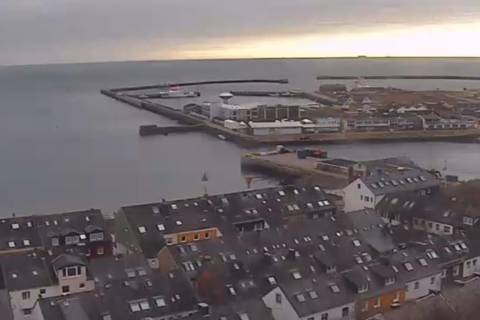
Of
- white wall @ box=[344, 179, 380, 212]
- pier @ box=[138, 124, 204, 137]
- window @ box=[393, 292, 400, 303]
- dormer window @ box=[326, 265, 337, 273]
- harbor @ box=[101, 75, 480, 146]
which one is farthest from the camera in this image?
pier @ box=[138, 124, 204, 137]

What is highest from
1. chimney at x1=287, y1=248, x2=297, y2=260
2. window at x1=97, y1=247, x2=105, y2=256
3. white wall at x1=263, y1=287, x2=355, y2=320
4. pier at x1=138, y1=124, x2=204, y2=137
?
chimney at x1=287, y1=248, x2=297, y2=260

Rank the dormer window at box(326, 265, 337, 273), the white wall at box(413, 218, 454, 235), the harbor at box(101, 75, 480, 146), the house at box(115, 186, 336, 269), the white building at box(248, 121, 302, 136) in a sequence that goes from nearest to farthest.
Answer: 1. the dormer window at box(326, 265, 337, 273)
2. the house at box(115, 186, 336, 269)
3. the white wall at box(413, 218, 454, 235)
4. the harbor at box(101, 75, 480, 146)
5. the white building at box(248, 121, 302, 136)

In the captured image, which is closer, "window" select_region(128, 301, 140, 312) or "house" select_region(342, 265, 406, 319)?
"window" select_region(128, 301, 140, 312)

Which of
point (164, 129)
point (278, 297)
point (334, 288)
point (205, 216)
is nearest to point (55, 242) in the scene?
point (205, 216)

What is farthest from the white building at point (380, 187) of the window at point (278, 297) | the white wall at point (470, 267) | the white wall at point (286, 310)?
the window at point (278, 297)

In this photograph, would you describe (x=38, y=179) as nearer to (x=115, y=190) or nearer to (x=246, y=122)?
(x=115, y=190)

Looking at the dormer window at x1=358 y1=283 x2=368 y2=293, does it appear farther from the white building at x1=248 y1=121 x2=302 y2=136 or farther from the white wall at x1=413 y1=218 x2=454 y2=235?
the white building at x1=248 y1=121 x2=302 y2=136

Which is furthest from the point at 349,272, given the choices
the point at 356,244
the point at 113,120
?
the point at 113,120

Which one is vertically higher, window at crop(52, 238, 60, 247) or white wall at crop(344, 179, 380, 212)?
window at crop(52, 238, 60, 247)

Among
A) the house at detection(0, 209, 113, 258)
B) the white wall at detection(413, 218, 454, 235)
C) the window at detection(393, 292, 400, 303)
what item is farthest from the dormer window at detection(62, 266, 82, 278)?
the white wall at detection(413, 218, 454, 235)
